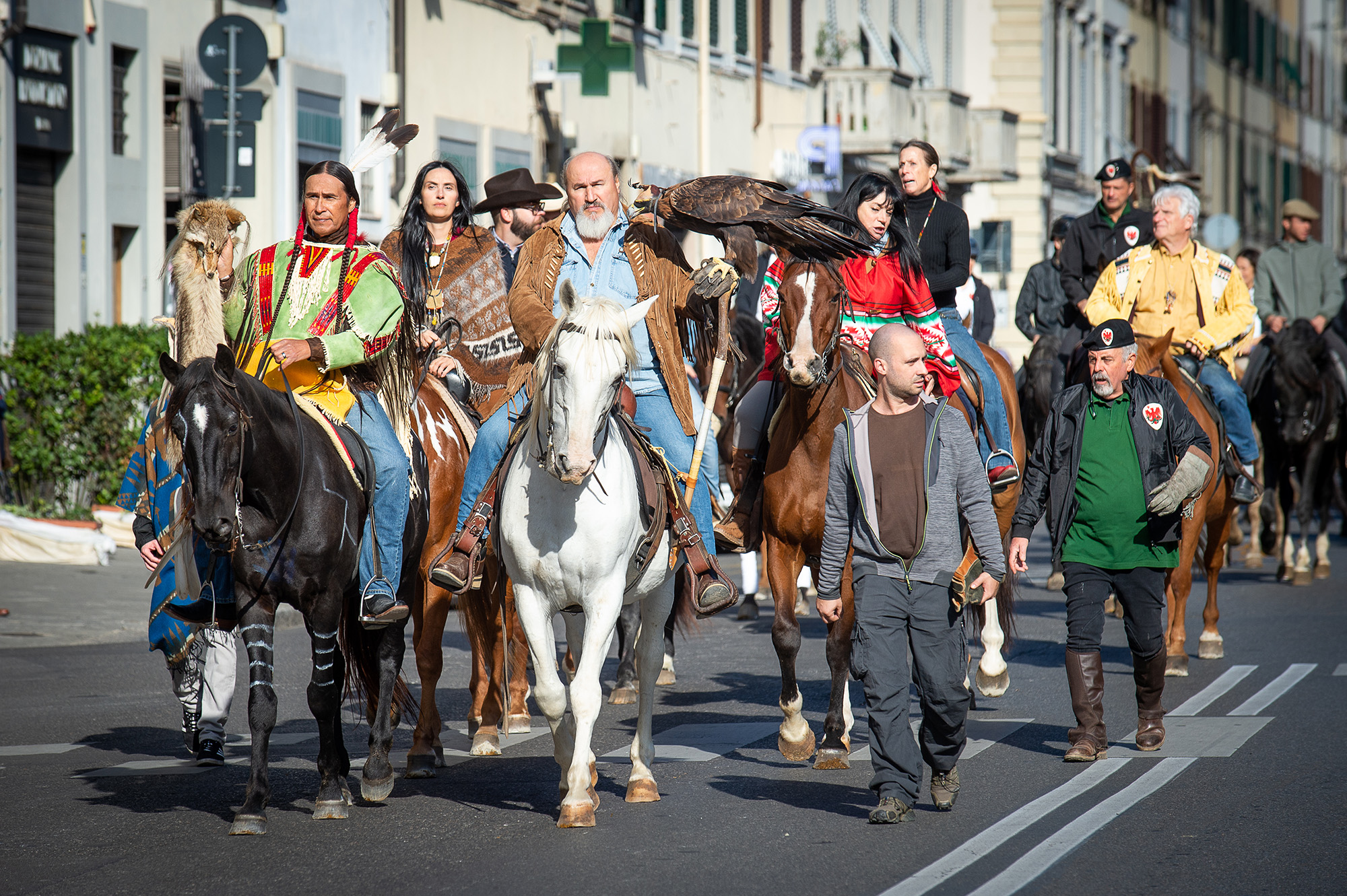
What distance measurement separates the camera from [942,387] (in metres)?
9.42

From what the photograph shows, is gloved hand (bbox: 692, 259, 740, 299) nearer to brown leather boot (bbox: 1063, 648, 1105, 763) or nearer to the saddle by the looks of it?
brown leather boot (bbox: 1063, 648, 1105, 763)

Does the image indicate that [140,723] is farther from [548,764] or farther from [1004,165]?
[1004,165]

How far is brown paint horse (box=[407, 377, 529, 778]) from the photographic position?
851 cm

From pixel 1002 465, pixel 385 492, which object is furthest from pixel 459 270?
pixel 1002 465

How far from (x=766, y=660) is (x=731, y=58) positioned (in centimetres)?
2388

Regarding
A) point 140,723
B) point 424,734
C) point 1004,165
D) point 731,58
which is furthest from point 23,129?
point 1004,165

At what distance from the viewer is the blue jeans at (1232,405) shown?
12711mm

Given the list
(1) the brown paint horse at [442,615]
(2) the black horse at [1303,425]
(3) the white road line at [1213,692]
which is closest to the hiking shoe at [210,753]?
(1) the brown paint horse at [442,615]

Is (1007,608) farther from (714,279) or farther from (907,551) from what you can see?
(714,279)

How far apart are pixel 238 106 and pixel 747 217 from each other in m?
9.29

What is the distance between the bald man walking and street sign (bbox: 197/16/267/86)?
33.5 ft

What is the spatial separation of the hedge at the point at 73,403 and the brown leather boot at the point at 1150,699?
10.1 m

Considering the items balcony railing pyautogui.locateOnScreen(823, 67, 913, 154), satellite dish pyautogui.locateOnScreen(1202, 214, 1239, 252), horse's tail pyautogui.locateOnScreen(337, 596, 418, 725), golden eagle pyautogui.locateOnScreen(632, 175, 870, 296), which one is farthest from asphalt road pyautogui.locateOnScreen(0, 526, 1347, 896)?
satellite dish pyautogui.locateOnScreen(1202, 214, 1239, 252)

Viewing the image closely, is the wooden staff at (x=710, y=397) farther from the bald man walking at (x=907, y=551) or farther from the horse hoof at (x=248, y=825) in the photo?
the horse hoof at (x=248, y=825)
